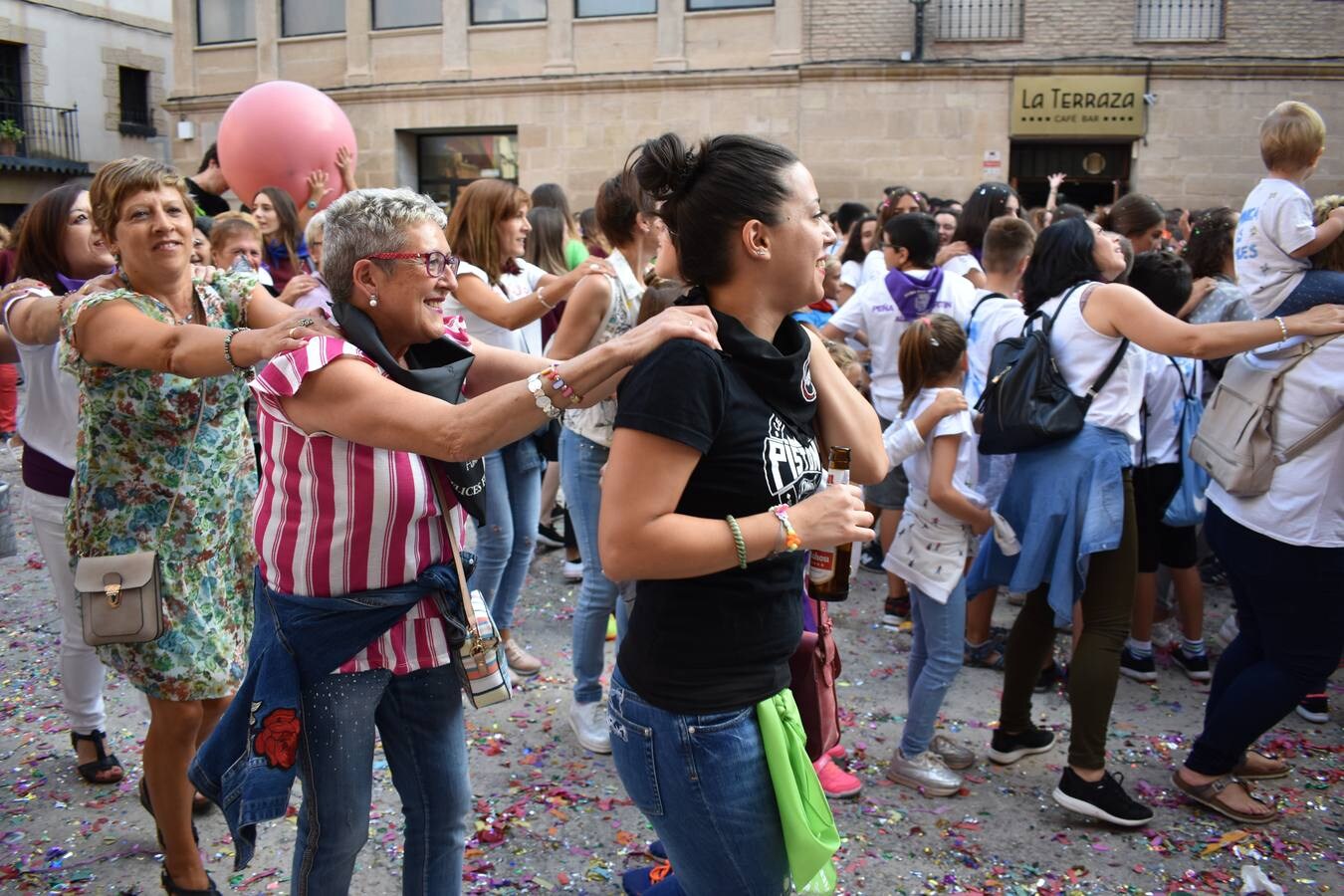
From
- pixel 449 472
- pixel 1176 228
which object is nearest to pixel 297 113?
pixel 449 472

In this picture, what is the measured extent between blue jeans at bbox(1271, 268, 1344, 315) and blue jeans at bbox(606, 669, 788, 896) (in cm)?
277

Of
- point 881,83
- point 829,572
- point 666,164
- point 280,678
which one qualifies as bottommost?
point 280,678

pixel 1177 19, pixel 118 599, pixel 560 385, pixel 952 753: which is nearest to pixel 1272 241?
pixel 952 753

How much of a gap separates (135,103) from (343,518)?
29.3 meters

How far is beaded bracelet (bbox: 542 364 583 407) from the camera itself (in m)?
1.92

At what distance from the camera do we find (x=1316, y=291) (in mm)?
3518

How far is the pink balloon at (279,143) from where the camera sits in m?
6.37

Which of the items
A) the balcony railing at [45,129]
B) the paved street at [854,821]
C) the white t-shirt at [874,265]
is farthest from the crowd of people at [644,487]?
the balcony railing at [45,129]

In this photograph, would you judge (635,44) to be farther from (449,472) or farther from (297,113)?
(449,472)

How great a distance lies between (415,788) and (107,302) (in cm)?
151

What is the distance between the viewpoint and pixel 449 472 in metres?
2.29

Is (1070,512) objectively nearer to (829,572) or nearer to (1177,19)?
(829,572)

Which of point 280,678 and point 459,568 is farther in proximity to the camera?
point 459,568

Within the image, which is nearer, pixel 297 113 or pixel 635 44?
pixel 297 113
